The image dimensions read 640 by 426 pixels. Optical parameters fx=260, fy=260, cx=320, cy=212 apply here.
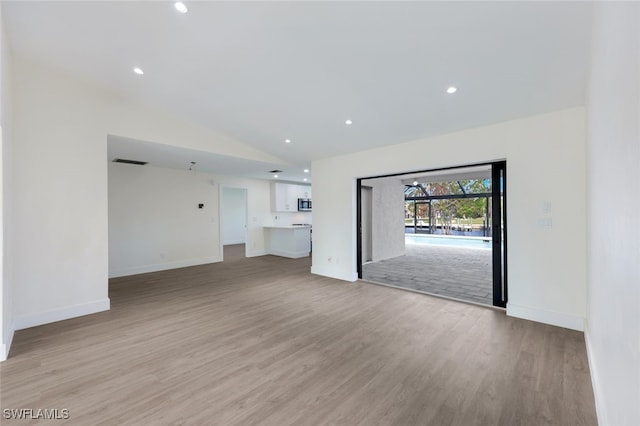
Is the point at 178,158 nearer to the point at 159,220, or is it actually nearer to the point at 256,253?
the point at 159,220

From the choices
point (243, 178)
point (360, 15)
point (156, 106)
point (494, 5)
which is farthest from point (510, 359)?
point (243, 178)

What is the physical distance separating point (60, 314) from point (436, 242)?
11750 mm

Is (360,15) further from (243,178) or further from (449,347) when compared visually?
(243,178)

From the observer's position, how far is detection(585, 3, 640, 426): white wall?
2.92ft

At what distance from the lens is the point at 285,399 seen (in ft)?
6.23

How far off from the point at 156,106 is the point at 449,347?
16.7 feet

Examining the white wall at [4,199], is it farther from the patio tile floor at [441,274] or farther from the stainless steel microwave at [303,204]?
the stainless steel microwave at [303,204]

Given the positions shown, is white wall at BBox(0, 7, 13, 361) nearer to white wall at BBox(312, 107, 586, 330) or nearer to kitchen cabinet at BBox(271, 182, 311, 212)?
white wall at BBox(312, 107, 586, 330)

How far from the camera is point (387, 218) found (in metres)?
7.86

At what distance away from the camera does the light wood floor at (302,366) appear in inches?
69.9

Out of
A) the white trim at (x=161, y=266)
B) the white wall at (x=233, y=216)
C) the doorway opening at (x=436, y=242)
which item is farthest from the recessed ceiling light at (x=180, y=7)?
the white wall at (x=233, y=216)

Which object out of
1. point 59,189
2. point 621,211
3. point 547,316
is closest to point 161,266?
point 59,189

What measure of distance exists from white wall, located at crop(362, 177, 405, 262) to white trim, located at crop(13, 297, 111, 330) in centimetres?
578

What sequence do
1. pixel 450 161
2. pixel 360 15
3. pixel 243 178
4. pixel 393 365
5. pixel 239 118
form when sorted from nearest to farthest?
pixel 360 15
pixel 393 365
pixel 450 161
pixel 239 118
pixel 243 178
